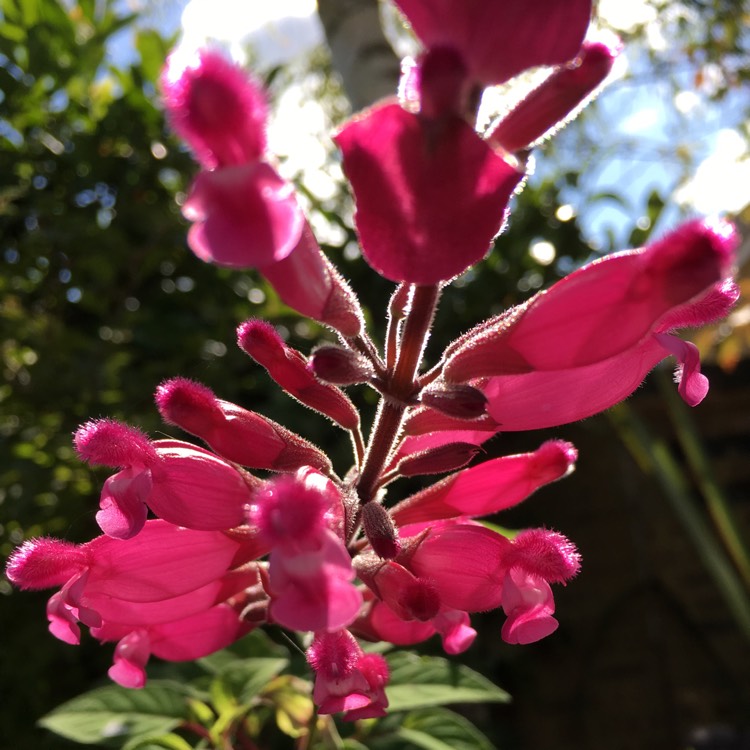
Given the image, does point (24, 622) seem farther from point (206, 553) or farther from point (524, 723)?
point (524, 723)

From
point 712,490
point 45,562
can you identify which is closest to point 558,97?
point 45,562

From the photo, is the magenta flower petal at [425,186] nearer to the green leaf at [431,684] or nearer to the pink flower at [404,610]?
the pink flower at [404,610]

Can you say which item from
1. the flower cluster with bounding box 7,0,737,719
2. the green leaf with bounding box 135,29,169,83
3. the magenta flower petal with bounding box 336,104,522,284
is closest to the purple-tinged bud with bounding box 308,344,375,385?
the flower cluster with bounding box 7,0,737,719

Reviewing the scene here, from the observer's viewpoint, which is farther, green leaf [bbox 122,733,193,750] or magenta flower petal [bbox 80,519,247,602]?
green leaf [bbox 122,733,193,750]

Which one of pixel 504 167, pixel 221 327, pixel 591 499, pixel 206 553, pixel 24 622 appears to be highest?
pixel 504 167

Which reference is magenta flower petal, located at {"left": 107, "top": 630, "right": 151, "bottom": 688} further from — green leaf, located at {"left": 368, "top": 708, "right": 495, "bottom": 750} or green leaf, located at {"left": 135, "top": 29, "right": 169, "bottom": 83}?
green leaf, located at {"left": 135, "top": 29, "right": 169, "bottom": 83}

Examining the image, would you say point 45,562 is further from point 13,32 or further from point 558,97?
point 13,32

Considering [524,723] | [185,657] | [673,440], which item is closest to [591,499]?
[673,440]
